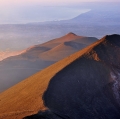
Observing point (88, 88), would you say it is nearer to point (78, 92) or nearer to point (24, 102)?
point (78, 92)

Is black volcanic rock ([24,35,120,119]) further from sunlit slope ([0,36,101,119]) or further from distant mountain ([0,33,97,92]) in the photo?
distant mountain ([0,33,97,92])

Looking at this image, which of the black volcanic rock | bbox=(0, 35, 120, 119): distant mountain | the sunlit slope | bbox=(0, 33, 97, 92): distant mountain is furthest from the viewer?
bbox=(0, 33, 97, 92): distant mountain

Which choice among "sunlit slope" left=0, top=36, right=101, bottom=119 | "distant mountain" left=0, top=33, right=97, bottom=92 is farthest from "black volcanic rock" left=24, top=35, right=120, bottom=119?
"distant mountain" left=0, top=33, right=97, bottom=92

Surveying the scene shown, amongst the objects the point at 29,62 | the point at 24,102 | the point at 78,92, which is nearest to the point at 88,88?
the point at 78,92

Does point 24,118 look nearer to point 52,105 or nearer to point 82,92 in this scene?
point 52,105

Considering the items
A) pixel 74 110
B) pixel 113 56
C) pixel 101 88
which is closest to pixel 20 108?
pixel 74 110

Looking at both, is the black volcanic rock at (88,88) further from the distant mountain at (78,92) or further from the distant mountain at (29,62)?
the distant mountain at (29,62)

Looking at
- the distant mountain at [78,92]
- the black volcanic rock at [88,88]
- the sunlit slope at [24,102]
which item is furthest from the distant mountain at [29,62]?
the black volcanic rock at [88,88]
